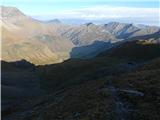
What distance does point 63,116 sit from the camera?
45.4 m

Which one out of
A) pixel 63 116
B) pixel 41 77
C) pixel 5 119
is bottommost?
pixel 41 77

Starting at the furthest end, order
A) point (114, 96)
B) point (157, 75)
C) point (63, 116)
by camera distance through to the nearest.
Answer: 1. point (157, 75)
2. point (114, 96)
3. point (63, 116)

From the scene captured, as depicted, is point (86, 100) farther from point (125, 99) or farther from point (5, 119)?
point (5, 119)

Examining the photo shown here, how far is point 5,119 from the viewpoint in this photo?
201ft

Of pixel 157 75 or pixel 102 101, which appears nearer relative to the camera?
pixel 102 101

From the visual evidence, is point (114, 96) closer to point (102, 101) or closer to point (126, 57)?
point (102, 101)

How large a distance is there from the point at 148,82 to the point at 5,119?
22256mm

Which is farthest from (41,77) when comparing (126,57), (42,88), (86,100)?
(86,100)

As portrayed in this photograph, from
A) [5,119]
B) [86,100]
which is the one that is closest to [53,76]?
[5,119]

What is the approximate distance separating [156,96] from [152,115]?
20.5ft

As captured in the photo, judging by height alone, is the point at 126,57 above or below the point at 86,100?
below

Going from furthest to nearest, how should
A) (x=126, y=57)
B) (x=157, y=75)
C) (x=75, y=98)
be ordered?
(x=126, y=57) < (x=157, y=75) < (x=75, y=98)

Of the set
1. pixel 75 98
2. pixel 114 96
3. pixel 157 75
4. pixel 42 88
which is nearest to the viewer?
pixel 114 96

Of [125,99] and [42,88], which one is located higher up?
[125,99]
